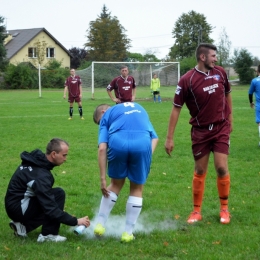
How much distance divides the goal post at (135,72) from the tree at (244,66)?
25411 millimetres

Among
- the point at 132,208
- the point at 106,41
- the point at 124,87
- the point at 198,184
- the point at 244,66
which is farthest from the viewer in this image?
the point at 106,41

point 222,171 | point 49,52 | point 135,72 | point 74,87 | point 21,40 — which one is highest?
point 21,40

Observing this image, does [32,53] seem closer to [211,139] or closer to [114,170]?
[211,139]

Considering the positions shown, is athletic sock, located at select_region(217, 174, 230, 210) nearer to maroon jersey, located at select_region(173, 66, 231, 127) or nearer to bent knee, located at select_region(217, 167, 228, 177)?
bent knee, located at select_region(217, 167, 228, 177)

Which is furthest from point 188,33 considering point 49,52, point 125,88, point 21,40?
point 125,88

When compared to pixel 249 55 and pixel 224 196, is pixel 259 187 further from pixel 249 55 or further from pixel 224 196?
pixel 249 55

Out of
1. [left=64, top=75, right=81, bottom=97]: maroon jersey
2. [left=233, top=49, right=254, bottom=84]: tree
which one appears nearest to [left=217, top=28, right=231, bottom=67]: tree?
[left=233, top=49, right=254, bottom=84]: tree

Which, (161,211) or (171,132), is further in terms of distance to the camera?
(161,211)

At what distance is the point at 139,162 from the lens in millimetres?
5195

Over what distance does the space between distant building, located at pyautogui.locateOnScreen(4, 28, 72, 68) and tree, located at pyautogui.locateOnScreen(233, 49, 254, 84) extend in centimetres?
2797

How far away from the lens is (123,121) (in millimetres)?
5137

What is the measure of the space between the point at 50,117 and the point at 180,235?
1617 cm

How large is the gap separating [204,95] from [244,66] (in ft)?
186

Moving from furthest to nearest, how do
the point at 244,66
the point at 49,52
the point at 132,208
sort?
the point at 49,52 → the point at 244,66 → the point at 132,208
